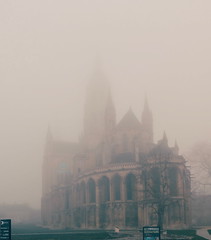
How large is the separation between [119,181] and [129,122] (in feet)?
63.7

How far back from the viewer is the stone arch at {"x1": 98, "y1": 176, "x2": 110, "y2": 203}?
78.0m

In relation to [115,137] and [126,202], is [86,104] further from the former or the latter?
[126,202]

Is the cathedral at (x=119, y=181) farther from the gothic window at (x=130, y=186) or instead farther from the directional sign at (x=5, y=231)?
the directional sign at (x=5, y=231)

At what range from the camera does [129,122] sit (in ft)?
302

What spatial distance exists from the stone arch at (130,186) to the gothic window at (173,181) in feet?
20.9

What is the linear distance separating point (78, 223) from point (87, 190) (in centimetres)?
996

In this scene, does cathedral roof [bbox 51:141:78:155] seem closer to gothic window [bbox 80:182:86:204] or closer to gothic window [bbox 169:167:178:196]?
gothic window [bbox 80:182:86:204]

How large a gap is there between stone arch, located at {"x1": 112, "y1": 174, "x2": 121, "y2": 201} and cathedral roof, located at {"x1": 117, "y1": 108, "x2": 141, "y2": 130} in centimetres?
1764

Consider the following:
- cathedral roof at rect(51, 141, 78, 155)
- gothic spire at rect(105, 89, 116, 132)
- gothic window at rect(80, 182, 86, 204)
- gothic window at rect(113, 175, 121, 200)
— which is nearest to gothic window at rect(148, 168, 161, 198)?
gothic window at rect(113, 175, 121, 200)

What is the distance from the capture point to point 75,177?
91.6 meters

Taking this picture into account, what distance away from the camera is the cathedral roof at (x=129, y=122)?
91.6 m

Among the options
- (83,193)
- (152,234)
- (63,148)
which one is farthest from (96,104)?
(152,234)

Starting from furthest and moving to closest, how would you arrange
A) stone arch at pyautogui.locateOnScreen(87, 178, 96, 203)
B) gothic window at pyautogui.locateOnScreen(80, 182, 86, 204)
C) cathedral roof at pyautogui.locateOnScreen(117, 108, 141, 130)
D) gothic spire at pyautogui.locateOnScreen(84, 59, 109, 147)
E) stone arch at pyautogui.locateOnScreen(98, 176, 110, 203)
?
gothic spire at pyautogui.locateOnScreen(84, 59, 109, 147)
cathedral roof at pyautogui.locateOnScreen(117, 108, 141, 130)
gothic window at pyautogui.locateOnScreen(80, 182, 86, 204)
stone arch at pyautogui.locateOnScreen(87, 178, 96, 203)
stone arch at pyautogui.locateOnScreen(98, 176, 110, 203)

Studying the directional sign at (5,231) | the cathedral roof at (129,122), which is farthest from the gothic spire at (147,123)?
the directional sign at (5,231)
